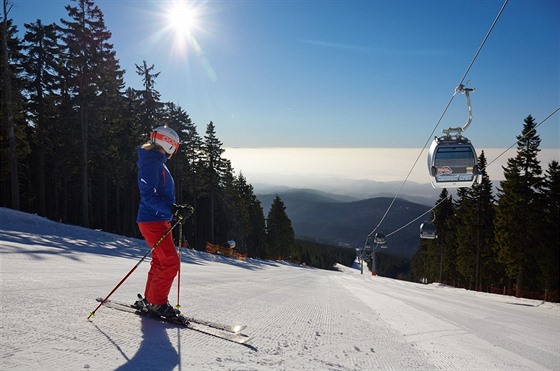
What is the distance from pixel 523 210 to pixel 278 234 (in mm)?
48423

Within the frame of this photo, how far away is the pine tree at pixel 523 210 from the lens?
1208 inches

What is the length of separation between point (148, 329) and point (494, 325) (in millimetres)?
4997

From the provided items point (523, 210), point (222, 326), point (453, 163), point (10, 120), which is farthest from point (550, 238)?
point (10, 120)

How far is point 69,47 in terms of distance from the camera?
83.6ft

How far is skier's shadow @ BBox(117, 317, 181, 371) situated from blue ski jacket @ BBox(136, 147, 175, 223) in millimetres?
1163

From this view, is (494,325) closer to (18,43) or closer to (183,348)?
(183,348)

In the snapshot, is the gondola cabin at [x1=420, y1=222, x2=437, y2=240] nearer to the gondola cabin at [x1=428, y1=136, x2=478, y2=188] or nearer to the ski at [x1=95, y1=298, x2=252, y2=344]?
the gondola cabin at [x1=428, y1=136, x2=478, y2=188]

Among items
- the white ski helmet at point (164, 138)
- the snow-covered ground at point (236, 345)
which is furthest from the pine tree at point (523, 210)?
the white ski helmet at point (164, 138)

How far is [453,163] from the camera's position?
42.9 ft

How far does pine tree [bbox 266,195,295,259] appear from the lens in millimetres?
72625

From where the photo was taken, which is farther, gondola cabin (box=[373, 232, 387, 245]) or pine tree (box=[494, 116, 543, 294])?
gondola cabin (box=[373, 232, 387, 245])

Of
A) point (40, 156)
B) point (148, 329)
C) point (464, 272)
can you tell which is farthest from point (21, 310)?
point (464, 272)

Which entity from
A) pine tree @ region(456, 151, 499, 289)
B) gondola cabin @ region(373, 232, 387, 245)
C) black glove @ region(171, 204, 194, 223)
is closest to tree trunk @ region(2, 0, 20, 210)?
black glove @ region(171, 204, 194, 223)

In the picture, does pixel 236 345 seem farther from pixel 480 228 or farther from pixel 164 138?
pixel 480 228
